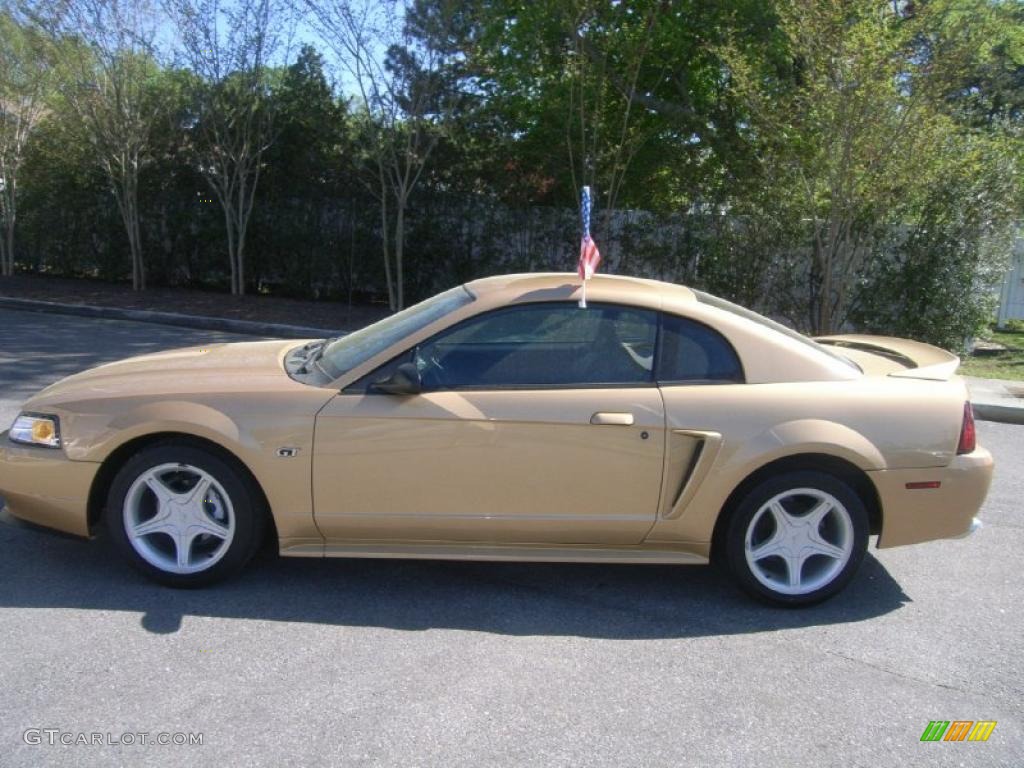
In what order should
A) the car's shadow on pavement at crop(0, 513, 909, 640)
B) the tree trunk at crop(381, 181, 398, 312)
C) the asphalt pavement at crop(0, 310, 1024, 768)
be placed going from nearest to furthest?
the asphalt pavement at crop(0, 310, 1024, 768) < the car's shadow on pavement at crop(0, 513, 909, 640) < the tree trunk at crop(381, 181, 398, 312)

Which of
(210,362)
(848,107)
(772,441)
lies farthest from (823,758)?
(848,107)

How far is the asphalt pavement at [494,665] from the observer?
313cm

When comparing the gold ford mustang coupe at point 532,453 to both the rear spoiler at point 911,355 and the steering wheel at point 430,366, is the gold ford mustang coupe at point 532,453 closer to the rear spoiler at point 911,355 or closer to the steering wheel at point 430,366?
the steering wheel at point 430,366

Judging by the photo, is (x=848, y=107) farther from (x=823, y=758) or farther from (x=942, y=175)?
(x=823, y=758)

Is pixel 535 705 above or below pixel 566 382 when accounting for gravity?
below

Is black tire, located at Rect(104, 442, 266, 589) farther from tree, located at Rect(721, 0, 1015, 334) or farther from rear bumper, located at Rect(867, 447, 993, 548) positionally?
tree, located at Rect(721, 0, 1015, 334)

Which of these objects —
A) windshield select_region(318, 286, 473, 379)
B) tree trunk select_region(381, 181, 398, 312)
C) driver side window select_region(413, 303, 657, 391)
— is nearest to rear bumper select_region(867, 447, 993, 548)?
driver side window select_region(413, 303, 657, 391)

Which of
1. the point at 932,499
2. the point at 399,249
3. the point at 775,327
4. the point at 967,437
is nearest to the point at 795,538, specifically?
the point at 932,499

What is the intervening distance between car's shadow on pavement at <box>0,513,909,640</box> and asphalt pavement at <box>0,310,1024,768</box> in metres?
0.01

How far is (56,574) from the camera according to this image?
4383mm

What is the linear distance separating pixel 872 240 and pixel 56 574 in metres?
11.6

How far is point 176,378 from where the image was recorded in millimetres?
4359

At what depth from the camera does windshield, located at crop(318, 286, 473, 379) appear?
432 cm

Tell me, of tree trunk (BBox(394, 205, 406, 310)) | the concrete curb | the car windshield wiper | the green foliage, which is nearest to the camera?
the car windshield wiper
